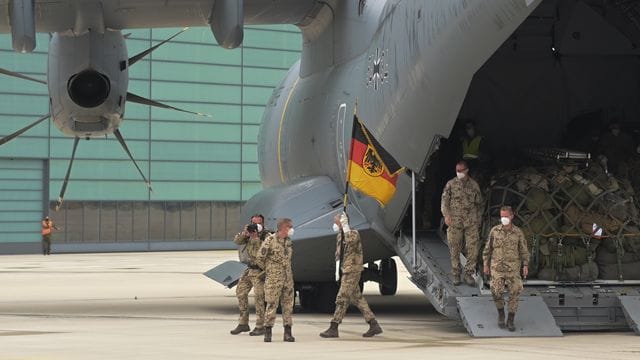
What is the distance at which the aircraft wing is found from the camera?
15859 mm

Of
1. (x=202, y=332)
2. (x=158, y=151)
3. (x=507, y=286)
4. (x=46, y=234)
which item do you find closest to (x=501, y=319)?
(x=507, y=286)

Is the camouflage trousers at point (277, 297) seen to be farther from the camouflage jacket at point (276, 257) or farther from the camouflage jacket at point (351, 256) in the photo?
the camouflage jacket at point (351, 256)

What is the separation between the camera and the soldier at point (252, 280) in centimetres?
1284

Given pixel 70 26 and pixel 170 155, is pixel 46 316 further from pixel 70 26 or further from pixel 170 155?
pixel 170 155

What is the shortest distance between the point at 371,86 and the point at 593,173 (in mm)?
3145

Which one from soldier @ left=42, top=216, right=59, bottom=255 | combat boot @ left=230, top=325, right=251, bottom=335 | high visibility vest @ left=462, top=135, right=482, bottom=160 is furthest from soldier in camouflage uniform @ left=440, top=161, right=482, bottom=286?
soldier @ left=42, top=216, right=59, bottom=255

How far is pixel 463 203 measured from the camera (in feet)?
45.4

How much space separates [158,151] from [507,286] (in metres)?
36.4

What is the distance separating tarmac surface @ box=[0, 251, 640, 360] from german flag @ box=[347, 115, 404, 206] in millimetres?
1776

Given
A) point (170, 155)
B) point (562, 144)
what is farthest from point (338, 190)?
point (170, 155)

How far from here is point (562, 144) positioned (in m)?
16.9

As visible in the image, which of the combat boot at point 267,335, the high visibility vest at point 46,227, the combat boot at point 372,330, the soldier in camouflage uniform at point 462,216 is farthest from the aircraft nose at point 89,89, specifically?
the high visibility vest at point 46,227

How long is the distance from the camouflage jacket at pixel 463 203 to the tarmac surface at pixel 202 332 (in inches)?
54.6

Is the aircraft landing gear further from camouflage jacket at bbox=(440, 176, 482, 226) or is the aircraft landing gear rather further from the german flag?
camouflage jacket at bbox=(440, 176, 482, 226)
